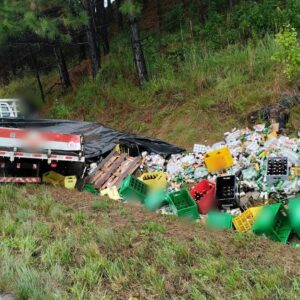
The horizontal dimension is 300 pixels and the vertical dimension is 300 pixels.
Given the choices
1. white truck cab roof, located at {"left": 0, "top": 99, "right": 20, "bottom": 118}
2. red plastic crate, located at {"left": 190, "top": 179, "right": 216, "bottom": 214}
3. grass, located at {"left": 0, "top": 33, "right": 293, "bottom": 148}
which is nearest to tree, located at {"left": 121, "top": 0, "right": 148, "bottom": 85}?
grass, located at {"left": 0, "top": 33, "right": 293, "bottom": 148}

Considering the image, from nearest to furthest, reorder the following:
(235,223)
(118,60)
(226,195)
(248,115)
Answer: (235,223) < (226,195) < (248,115) < (118,60)

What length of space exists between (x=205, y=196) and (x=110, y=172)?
2.65 metres

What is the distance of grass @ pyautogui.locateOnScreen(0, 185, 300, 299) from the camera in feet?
14.5

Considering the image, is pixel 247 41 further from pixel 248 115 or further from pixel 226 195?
pixel 226 195

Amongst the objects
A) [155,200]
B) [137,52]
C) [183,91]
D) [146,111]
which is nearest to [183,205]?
[155,200]

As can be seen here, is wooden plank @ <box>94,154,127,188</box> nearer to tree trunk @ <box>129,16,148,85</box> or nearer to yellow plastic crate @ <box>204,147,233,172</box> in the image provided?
yellow plastic crate @ <box>204,147,233,172</box>

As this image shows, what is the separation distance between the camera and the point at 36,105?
1761cm

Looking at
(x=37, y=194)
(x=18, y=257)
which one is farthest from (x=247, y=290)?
(x=37, y=194)

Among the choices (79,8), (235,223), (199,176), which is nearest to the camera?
(235,223)

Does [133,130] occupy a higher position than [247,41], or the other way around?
[247,41]

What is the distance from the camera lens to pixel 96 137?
12.0 metres

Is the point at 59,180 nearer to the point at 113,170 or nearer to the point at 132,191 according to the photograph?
the point at 113,170

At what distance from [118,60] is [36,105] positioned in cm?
348

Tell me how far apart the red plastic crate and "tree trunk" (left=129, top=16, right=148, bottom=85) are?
680cm
